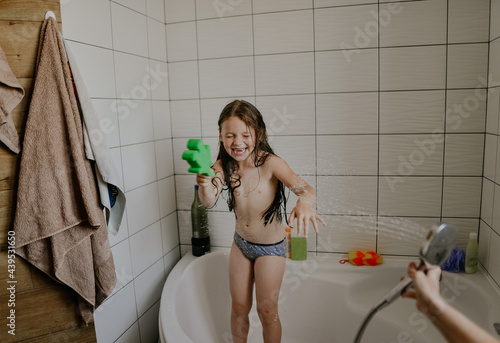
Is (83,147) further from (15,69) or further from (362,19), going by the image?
(362,19)

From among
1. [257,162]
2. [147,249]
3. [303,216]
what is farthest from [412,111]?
[147,249]

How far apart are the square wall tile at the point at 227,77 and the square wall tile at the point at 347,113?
1.03 feet

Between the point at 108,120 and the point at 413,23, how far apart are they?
120 cm

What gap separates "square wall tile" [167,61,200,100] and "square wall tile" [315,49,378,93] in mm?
543

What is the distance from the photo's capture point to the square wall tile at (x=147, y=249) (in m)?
1.46

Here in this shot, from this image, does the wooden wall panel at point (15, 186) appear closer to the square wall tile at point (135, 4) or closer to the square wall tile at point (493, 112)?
the square wall tile at point (135, 4)

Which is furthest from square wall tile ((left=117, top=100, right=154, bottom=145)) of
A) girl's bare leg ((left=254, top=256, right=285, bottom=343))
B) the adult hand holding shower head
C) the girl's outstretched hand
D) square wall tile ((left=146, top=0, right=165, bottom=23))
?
the adult hand holding shower head

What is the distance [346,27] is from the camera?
4.91 feet

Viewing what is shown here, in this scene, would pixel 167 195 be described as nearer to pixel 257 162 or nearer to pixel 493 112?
pixel 257 162

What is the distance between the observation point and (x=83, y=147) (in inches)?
42.0

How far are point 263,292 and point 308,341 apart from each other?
19.1 inches

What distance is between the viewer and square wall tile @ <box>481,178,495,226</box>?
4.48ft

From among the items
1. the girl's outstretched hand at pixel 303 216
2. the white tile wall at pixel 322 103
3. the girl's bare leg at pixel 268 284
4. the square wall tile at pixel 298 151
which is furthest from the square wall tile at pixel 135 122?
the girl's outstretched hand at pixel 303 216

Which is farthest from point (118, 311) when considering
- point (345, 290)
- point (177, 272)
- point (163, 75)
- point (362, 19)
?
point (362, 19)
